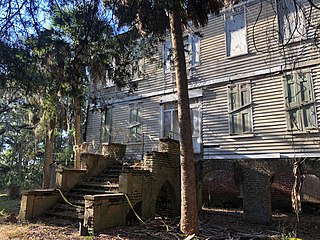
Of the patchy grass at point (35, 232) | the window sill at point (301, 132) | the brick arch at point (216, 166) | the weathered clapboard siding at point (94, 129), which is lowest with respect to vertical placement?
the patchy grass at point (35, 232)

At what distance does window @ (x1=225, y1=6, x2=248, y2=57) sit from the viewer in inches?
447

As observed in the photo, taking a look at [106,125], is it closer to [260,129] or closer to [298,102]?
[260,129]

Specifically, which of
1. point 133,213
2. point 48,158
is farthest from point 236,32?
point 48,158

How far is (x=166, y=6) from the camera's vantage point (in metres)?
6.50

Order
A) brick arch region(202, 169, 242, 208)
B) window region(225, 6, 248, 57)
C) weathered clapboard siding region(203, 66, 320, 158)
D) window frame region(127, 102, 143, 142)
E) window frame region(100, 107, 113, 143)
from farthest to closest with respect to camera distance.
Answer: brick arch region(202, 169, 242, 208), window frame region(100, 107, 113, 143), window frame region(127, 102, 143, 142), window region(225, 6, 248, 57), weathered clapboard siding region(203, 66, 320, 158)

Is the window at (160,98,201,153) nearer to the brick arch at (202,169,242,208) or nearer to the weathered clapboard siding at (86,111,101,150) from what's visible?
the weathered clapboard siding at (86,111,101,150)

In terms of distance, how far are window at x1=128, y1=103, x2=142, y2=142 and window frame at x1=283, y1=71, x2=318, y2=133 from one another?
6.47m

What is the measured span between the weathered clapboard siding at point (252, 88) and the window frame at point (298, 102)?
5.5 inches

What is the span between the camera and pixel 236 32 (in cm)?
1161

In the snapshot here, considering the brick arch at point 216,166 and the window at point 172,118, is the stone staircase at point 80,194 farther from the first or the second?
the brick arch at point 216,166

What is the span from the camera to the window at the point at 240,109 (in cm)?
1087

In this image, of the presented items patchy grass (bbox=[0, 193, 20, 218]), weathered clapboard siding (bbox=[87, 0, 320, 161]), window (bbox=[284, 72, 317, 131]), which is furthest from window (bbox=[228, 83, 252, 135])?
patchy grass (bbox=[0, 193, 20, 218])

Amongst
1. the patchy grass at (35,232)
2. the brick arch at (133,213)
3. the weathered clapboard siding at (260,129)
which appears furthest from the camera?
the weathered clapboard siding at (260,129)

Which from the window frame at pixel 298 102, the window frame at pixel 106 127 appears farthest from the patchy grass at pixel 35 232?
the window frame at pixel 298 102
